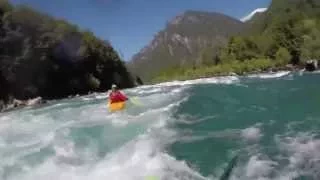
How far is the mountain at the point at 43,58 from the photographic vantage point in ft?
234

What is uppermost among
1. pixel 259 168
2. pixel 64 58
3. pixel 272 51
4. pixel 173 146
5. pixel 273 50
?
pixel 64 58

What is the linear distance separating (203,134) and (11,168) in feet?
18.2

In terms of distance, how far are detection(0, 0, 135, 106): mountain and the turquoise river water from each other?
51.0m

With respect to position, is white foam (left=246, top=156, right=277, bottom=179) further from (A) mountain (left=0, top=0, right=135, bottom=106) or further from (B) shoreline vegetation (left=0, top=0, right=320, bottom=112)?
(A) mountain (left=0, top=0, right=135, bottom=106)

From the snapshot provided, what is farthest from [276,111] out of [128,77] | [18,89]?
[128,77]

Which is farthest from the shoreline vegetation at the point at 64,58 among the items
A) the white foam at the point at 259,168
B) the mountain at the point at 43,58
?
the white foam at the point at 259,168

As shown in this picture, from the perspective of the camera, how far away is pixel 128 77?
101 metres

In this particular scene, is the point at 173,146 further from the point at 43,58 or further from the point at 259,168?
the point at 43,58

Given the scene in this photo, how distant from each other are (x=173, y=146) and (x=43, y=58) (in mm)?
62698

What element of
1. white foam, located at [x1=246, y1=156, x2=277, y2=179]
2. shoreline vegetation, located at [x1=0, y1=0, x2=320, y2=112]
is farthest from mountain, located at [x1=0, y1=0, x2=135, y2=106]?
white foam, located at [x1=246, y1=156, x2=277, y2=179]

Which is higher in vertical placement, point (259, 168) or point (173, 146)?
point (173, 146)

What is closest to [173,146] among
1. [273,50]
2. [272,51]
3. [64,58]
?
[64,58]

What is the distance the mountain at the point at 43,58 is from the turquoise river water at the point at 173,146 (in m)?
51.0

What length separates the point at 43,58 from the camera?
7500 cm
